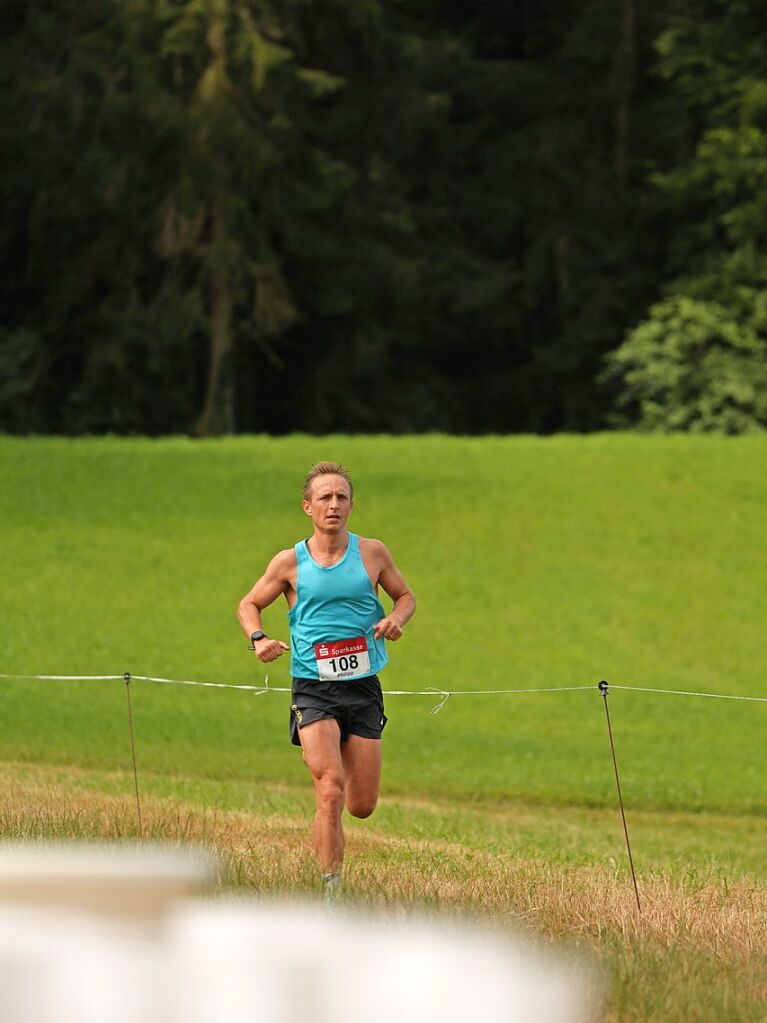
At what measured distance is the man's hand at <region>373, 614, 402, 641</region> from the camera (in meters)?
7.50

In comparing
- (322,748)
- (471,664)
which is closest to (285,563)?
(322,748)

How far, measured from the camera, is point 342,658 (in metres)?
7.68

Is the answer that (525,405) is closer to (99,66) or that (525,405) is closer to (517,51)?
(517,51)

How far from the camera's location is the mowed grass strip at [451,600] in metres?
18.0

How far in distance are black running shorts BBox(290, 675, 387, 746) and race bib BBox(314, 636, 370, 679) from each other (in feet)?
0.14

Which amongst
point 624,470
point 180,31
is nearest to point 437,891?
point 624,470

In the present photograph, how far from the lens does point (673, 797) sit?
17.1 m

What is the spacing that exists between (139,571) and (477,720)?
21.0 ft

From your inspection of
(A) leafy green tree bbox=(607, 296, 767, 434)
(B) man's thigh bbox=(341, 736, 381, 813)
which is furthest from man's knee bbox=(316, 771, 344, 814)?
(A) leafy green tree bbox=(607, 296, 767, 434)

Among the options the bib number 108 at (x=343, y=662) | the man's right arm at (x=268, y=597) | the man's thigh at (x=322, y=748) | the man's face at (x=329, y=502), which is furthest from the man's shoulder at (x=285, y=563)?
the man's thigh at (x=322, y=748)

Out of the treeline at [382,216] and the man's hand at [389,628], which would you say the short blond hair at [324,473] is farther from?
the treeline at [382,216]

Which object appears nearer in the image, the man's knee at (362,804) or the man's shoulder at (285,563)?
the man's shoulder at (285,563)

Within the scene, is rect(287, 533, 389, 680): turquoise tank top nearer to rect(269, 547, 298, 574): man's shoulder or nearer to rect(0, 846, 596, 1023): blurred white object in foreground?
rect(269, 547, 298, 574): man's shoulder

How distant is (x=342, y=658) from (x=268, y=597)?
0.40 m
